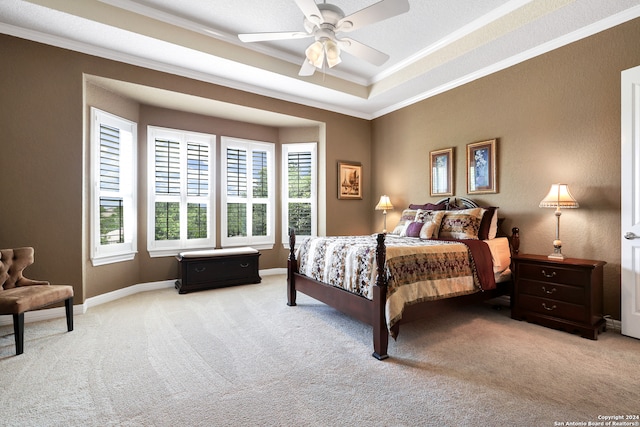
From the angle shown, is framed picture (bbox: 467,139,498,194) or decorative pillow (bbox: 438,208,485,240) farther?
framed picture (bbox: 467,139,498,194)

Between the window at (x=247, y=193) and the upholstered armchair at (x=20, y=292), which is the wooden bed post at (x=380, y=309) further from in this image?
the window at (x=247, y=193)

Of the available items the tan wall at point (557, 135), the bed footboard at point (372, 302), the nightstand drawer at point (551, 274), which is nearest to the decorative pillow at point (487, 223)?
the tan wall at point (557, 135)

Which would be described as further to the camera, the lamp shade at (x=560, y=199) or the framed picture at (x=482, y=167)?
the framed picture at (x=482, y=167)

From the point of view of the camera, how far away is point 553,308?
2.94 m

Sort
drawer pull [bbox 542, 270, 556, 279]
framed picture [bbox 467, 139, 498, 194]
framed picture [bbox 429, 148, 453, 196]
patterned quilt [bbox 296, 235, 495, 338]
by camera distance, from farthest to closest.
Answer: framed picture [bbox 429, 148, 453, 196] < framed picture [bbox 467, 139, 498, 194] < drawer pull [bbox 542, 270, 556, 279] < patterned quilt [bbox 296, 235, 495, 338]

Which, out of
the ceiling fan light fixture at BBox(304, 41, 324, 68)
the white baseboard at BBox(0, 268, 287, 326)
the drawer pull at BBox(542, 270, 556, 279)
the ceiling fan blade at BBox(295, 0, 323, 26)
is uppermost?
the ceiling fan blade at BBox(295, 0, 323, 26)

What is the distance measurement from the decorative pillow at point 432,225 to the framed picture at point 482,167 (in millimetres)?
774

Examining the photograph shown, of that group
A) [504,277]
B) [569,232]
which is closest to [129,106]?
[504,277]

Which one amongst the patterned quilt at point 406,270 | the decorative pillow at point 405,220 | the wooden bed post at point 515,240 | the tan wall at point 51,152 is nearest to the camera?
the patterned quilt at point 406,270

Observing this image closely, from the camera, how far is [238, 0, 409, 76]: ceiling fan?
7.46ft

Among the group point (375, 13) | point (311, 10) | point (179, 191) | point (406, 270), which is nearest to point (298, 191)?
point (179, 191)

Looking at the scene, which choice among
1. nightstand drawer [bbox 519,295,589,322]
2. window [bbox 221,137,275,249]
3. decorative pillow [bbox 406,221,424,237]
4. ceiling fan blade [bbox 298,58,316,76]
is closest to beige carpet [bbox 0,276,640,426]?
nightstand drawer [bbox 519,295,589,322]

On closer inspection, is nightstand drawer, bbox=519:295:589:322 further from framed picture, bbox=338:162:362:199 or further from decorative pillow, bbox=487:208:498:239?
framed picture, bbox=338:162:362:199

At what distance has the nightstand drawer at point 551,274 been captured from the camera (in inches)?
109
